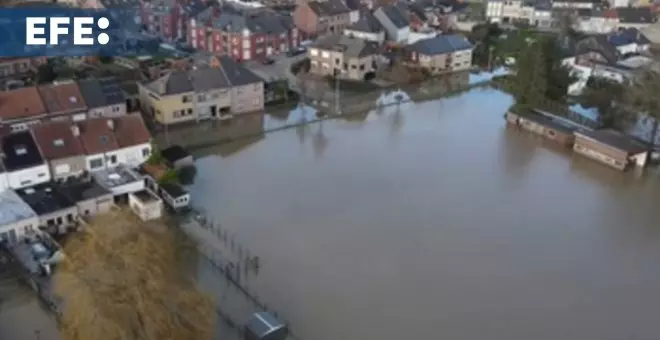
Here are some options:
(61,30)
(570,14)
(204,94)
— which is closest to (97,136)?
(204,94)

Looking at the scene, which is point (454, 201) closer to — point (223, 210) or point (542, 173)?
point (542, 173)

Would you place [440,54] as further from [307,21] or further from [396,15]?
[307,21]

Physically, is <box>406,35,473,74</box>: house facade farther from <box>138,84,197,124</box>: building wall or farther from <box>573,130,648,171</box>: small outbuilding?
<box>138,84,197,124</box>: building wall

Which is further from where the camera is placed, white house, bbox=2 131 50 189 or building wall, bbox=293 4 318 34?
building wall, bbox=293 4 318 34

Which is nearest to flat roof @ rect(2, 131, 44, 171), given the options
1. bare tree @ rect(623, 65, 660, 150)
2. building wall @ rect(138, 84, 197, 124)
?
building wall @ rect(138, 84, 197, 124)

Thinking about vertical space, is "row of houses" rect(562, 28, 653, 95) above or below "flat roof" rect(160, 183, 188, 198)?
above

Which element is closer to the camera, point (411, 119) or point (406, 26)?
point (411, 119)

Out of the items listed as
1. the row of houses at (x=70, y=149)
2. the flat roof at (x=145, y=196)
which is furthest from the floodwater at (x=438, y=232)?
the row of houses at (x=70, y=149)

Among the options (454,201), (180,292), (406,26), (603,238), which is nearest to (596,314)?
(603,238)
